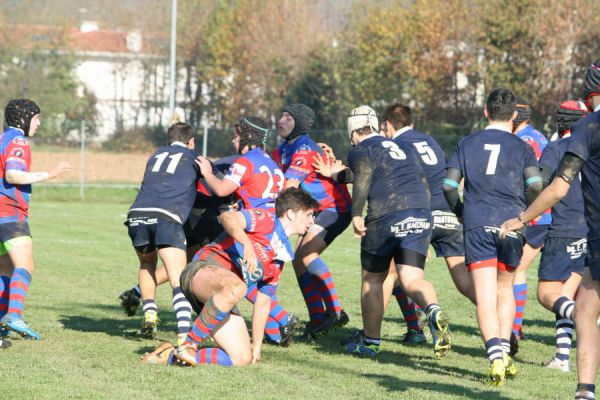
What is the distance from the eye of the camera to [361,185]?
323 inches

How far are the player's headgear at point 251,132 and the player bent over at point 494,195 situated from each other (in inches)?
68.4

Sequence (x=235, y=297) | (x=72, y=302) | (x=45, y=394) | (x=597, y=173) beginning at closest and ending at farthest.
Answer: (x=597, y=173)
(x=45, y=394)
(x=235, y=297)
(x=72, y=302)

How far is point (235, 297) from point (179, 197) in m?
1.73

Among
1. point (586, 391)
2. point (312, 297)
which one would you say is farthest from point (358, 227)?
point (586, 391)

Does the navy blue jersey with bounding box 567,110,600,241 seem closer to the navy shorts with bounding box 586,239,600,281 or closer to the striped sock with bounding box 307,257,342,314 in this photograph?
the navy shorts with bounding box 586,239,600,281

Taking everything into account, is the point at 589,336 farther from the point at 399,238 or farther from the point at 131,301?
the point at 131,301

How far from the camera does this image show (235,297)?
7.29 metres

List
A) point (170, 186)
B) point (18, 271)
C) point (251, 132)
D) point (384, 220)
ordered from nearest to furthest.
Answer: point (384, 220)
point (251, 132)
point (18, 271)
point (170, 186)

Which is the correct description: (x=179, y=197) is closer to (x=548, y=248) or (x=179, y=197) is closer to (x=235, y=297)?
(x=235, y=297)

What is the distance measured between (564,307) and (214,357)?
286 centimetres

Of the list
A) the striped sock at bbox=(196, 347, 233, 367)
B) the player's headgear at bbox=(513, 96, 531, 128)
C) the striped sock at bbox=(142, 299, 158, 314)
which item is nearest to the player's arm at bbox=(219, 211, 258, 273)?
Result: the striped sock at bbox=(196, 347, 233, 367)

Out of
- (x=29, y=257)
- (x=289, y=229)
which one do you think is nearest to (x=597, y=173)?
(x=289, y=229)

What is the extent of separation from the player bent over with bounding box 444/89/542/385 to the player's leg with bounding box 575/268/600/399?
1.38 m

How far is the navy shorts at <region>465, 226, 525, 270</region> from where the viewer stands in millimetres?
7246
